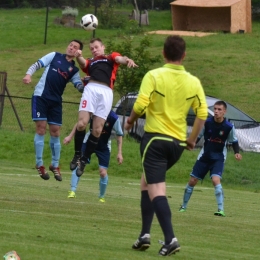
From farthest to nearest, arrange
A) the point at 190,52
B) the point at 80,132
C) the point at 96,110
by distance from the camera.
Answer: the point at 190,52 < the point at 80,132 < the point at 96,110

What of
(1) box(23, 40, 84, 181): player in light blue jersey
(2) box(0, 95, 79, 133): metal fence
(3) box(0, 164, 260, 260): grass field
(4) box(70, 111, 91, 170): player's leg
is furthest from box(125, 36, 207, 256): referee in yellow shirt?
(2) box(0, 95, 79, 133): metal fence

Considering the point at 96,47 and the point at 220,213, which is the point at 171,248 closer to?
the point at 96,47

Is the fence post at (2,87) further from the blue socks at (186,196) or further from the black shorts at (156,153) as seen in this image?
the black shorts at (156,153)

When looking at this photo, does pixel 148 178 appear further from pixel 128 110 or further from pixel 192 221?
pixel 128 110

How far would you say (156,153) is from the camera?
340 inches

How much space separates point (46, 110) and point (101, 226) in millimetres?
3590

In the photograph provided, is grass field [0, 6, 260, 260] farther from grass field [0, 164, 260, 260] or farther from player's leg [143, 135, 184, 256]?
player's leg [143, 135, 184, 256]

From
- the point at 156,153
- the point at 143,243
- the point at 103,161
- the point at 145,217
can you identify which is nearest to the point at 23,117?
the point at 103,161

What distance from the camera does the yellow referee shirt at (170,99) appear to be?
8.60 meters

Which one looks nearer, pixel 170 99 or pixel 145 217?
pixel 170 99

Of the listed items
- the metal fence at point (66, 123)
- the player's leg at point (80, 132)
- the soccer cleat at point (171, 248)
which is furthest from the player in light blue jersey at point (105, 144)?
the metal fence at point (66, 123)

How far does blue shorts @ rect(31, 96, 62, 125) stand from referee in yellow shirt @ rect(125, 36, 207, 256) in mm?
5335

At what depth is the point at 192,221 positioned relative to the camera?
12641 millimetres

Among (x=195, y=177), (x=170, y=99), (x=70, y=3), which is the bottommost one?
(x=195, y=177)
